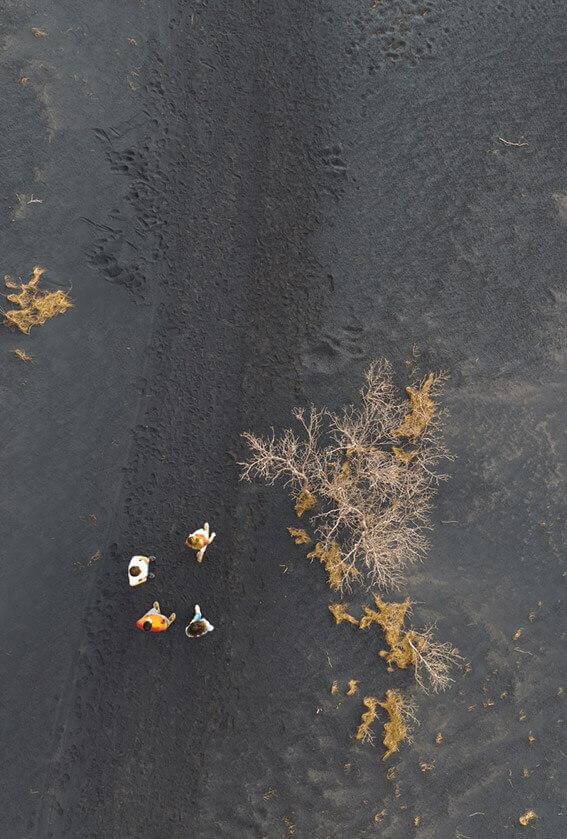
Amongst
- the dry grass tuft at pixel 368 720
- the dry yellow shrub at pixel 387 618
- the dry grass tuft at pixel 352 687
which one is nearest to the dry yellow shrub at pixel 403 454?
the dry yellow shrub at pixel 387 618

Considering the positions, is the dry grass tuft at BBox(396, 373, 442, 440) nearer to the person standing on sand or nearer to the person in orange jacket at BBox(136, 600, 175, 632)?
the person standing on sand

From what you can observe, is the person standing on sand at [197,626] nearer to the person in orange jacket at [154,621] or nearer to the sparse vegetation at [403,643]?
the person in orange jacket at [154,621]

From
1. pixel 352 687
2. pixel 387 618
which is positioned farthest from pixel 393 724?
pixel 387 618

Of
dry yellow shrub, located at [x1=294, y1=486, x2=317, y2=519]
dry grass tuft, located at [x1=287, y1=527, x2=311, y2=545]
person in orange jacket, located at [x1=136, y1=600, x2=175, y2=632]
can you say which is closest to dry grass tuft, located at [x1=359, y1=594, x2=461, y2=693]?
dry grass tuft, located at [x1=287, y1=527, x2=311, y2=545]

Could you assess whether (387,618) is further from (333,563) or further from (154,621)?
(154,621)

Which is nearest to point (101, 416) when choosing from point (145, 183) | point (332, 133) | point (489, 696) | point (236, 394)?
point (236, 394)

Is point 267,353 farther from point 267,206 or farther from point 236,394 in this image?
point 267,206
